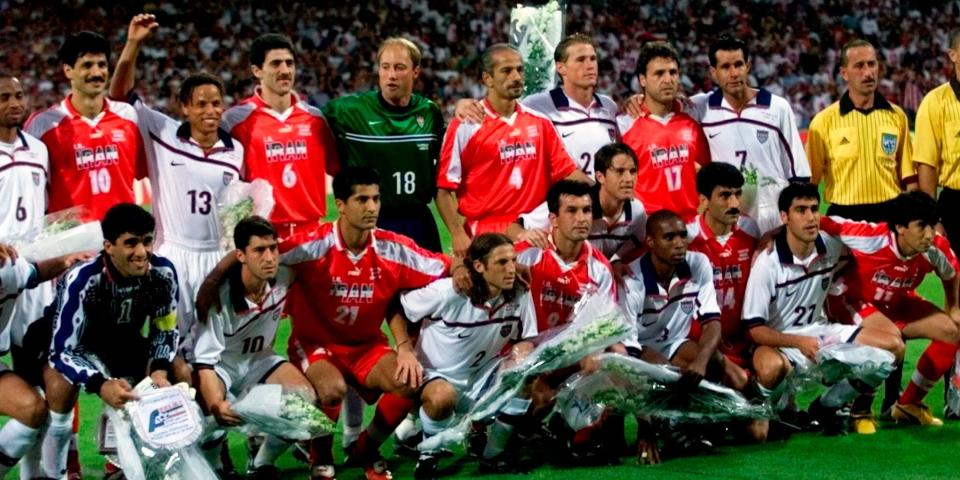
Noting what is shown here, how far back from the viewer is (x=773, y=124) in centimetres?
813

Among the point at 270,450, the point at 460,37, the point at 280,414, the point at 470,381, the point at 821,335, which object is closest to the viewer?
the point at 280,414

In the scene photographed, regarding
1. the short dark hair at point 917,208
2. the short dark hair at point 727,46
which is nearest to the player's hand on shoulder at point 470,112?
the short dark hair at point 727,46

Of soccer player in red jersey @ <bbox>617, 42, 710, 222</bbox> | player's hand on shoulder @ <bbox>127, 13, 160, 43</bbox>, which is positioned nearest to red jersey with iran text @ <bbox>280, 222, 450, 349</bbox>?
player's hand on shoulder @ <bbox>127, 13, 160, 43</bbox>

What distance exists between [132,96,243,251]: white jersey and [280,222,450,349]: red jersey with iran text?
0.66 m

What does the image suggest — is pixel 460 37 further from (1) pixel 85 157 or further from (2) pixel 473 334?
(2) pixel 473 334

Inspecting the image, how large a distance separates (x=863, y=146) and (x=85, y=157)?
4325 mm

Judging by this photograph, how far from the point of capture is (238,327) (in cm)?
689

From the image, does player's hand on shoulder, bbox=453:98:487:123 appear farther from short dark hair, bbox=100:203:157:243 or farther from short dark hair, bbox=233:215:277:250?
short dark hair, bbox=100:203:157:243

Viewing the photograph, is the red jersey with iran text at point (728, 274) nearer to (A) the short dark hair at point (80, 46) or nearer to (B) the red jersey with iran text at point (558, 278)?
(B) the red jersey with iran text at point (558, 278)

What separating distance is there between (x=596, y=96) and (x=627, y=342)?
1.77 meters

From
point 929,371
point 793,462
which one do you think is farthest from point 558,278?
point 929,371

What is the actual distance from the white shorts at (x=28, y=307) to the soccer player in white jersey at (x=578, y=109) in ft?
9.33

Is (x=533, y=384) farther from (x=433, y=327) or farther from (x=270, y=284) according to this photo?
(x=270, y=284)

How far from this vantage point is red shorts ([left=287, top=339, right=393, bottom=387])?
7.07 meters
